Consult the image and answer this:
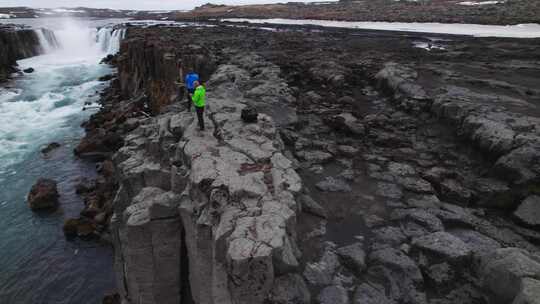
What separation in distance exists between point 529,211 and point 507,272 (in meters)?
3.55

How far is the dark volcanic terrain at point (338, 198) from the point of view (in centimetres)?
657

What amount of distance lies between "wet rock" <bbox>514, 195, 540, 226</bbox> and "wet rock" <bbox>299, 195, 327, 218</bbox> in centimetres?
493

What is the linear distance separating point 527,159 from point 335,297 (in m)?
7.32

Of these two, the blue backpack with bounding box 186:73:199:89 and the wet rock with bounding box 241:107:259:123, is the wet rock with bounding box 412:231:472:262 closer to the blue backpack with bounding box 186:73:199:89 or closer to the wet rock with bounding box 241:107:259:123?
the wet rock with bounding box 241:107:259:123

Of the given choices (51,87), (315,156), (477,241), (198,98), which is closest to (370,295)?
(477,241)

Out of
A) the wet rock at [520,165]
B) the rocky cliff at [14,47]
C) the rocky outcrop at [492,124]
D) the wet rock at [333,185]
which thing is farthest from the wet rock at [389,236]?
the rocky cliff at [14,47]

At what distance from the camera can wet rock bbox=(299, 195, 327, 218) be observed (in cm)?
880

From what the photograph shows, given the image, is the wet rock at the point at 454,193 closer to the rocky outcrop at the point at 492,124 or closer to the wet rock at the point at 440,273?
the rocky outcrop at the point at 492,124

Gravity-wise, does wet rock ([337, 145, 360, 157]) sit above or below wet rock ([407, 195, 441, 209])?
above

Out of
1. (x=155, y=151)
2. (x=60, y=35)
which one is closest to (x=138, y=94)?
(x=155, y=151)

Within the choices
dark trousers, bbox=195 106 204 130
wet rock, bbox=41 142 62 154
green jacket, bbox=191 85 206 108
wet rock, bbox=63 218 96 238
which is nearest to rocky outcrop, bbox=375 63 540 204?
dark trousers, bbox=195 106 204 130

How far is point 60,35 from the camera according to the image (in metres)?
61.2

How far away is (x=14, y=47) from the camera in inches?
2067

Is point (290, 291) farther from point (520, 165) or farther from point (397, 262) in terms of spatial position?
point (520, 165)
